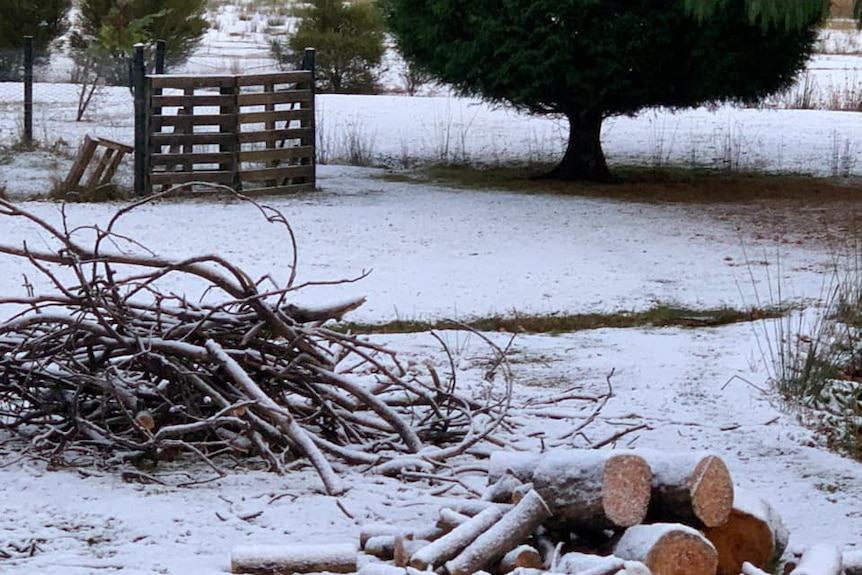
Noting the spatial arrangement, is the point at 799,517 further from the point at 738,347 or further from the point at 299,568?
the point at 738,347

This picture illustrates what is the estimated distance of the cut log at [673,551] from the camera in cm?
378

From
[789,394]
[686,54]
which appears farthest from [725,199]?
[789,394]

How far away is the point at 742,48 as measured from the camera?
13.6 m

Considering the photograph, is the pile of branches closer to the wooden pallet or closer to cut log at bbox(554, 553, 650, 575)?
cut log at bbox(554, 553, 650, 575)

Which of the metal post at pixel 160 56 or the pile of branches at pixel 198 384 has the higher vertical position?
the metal post at pixel 160 56

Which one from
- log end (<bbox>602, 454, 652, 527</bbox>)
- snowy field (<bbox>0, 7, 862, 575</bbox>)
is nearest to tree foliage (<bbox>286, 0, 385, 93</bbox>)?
snowy field (<bbox>0, 7, 862, 575</bbox>)

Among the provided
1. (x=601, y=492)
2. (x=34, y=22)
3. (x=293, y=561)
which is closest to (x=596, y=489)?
(x=601, y=492)

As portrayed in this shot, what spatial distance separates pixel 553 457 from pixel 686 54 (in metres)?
10.4

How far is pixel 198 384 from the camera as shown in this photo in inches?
203

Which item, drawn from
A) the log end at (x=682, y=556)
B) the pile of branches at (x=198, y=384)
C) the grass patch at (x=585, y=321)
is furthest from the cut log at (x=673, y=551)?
the grass patch at (x=585, y=321)

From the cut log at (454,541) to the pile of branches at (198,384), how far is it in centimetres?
97

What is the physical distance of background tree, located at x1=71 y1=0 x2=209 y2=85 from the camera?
24922 millimetres

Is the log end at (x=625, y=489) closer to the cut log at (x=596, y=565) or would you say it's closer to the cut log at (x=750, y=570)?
the cut log at (x=596, y=565)

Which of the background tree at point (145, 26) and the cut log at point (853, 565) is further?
the background tree at point (145, 26)
